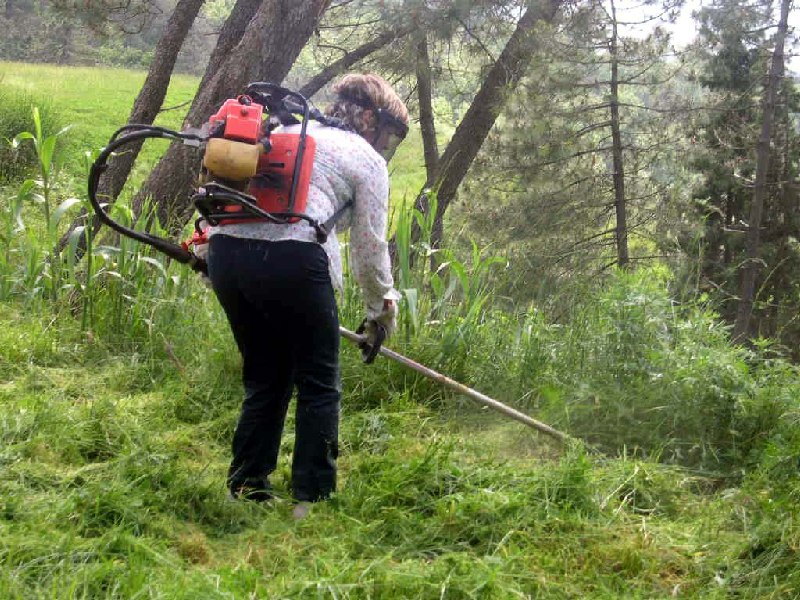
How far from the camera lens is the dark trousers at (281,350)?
3.00m

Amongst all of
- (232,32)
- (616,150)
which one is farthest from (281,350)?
(616,150)

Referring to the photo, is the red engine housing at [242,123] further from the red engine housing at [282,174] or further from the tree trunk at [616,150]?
the tree trunk at [616,150]

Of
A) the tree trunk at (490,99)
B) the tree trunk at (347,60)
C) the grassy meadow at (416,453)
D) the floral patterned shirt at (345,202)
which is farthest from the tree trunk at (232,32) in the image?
the floral patterned shirt at (345,202)

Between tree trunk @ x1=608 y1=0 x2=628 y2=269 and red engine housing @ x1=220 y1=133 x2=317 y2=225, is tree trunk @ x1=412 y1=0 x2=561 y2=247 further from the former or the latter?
red engine housing @ x1=220 y1=133 x2=317 y2=225

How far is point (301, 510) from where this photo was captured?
3238 mm

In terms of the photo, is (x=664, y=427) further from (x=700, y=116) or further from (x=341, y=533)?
(x=700, y=116)

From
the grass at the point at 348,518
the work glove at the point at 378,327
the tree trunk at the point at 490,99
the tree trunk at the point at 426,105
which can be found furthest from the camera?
the tree trunk at the point at 426,105

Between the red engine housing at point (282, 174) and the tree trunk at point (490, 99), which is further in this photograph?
the tree trunk at point (490, 99)

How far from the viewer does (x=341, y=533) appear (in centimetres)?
307

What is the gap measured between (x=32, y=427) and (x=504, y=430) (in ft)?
6.60

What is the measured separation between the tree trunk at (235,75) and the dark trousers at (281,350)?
9.39ft

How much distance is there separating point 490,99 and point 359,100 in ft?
27.4

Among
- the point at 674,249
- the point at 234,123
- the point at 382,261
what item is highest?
the point at 234,123

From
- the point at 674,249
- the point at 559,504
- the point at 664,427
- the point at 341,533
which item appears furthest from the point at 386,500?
the point at 674,249
